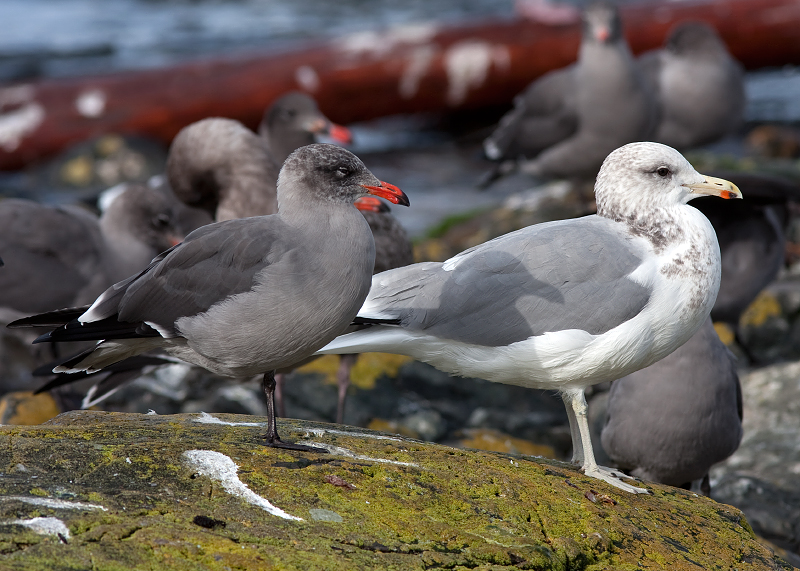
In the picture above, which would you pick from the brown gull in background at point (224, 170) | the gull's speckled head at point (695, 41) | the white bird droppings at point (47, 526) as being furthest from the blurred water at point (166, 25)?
the white bird droppings at point (47, 526)

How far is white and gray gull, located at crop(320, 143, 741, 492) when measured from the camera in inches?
152

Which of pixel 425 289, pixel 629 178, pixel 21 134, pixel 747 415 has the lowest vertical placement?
pixel 747 415

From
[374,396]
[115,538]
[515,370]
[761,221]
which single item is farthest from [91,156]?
[115,538]

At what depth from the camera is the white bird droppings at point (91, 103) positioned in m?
12.5

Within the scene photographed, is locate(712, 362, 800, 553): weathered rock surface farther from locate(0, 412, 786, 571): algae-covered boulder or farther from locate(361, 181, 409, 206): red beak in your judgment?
locate(361, 181, 409, 206): red beak

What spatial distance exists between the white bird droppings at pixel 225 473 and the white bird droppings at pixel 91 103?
33.3ft

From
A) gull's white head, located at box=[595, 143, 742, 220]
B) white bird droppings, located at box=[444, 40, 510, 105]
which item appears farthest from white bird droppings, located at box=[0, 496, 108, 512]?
white bird droppings, located at box=[444, 40, 510, 105]

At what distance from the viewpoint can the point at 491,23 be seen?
13.8 metres

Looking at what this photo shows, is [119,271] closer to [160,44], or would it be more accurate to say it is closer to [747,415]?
[747,415]

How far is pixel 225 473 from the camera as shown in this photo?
10.4ft

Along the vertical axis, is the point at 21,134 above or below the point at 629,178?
below

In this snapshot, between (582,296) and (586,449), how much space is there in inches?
24.9

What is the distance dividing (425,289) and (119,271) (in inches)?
118

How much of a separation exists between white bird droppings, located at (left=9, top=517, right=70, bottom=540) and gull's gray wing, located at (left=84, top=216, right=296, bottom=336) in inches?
42.4
